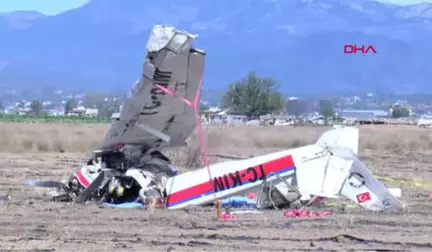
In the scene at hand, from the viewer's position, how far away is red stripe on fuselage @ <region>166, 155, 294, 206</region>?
15930mm

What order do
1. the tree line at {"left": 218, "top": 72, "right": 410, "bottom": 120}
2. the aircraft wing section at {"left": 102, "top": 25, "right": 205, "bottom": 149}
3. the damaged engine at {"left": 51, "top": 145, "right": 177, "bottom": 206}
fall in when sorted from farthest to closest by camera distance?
the tree line at {"left": 218, "top": 72, "right": 410, "bottom": 120} < the damaged engine at {"left": 51, "top": 145, "right": 177, "bottom": 206} < the aircraft wing section at {"left": 102, "top": 25, "right": 205, "bottom": 149}

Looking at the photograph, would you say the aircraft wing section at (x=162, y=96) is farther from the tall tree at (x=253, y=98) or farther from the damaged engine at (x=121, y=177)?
the tall tree at (x=253, y=98)

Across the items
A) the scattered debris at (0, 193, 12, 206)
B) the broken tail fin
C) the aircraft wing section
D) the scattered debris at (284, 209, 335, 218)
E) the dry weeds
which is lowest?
the dry weeds

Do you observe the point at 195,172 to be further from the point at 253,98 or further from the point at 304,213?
the point at 253,98

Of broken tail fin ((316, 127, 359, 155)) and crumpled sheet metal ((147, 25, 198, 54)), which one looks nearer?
crumpled sheet metal ((147, 25, 198, 54))

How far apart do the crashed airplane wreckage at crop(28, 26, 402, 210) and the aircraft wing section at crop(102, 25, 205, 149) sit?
0.02 meters

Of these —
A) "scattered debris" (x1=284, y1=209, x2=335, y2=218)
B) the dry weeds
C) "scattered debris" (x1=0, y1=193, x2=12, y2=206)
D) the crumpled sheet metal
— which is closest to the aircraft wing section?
the crumpled sheet metal

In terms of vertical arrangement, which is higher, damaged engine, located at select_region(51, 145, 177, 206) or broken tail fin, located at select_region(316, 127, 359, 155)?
broken tail fin, located at select_region(316, 127, 359, 155)

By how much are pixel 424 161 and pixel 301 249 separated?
27.2m

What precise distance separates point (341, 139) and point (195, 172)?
2.74 metres

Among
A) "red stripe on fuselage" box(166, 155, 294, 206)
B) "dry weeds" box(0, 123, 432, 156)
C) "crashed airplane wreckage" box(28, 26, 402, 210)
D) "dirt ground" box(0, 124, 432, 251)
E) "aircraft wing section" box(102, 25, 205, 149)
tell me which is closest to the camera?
"dirt ground" box(0, 124, 432, 251)

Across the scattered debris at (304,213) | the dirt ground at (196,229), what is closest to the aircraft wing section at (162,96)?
the dirt ground at (196,229)

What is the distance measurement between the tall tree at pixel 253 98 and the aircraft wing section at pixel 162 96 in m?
120

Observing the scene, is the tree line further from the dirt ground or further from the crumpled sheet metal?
the crumpled sheet metal
